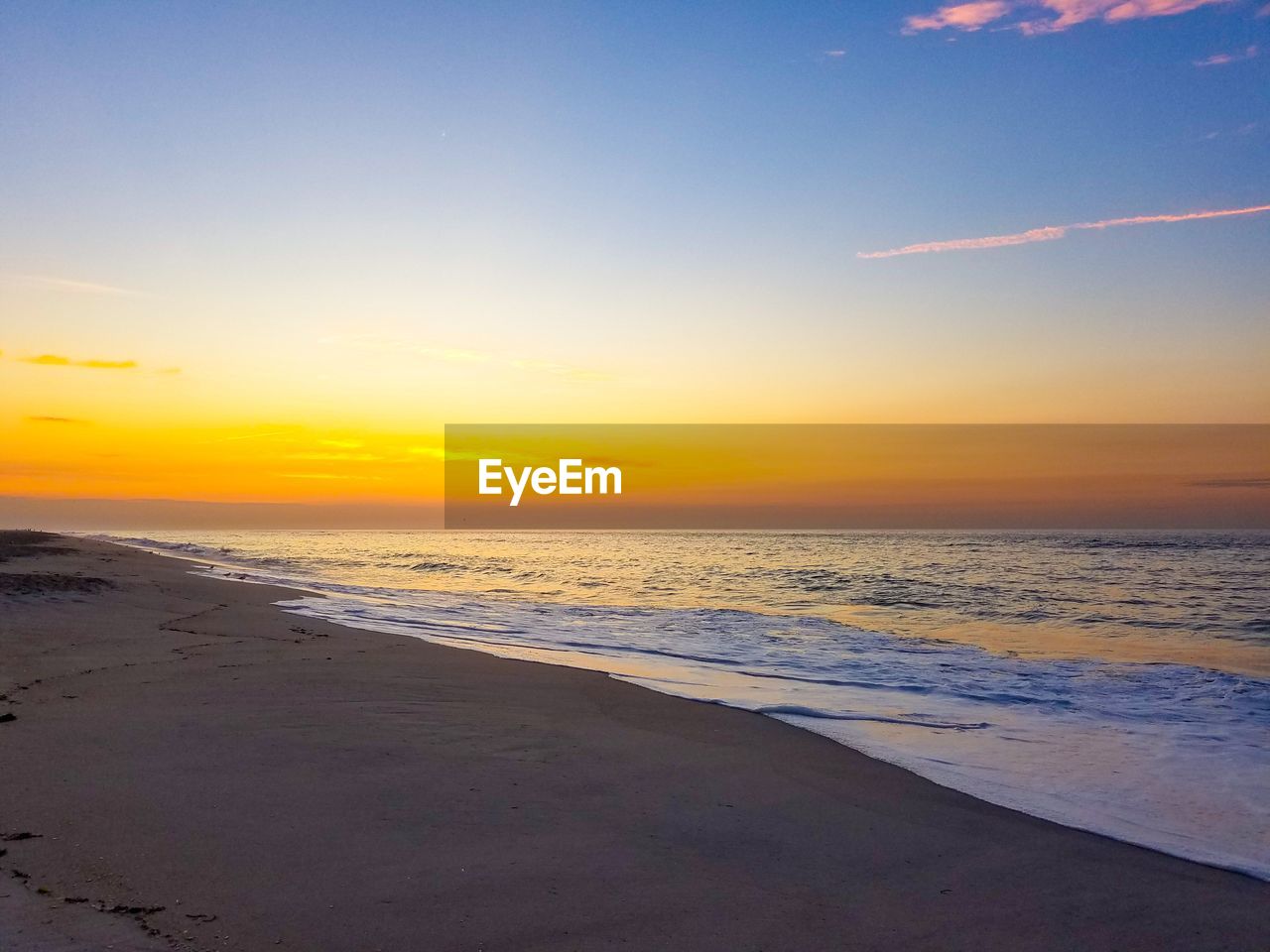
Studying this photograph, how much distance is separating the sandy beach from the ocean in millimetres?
1024

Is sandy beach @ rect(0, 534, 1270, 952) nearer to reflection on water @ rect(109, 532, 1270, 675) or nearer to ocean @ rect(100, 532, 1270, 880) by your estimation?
ocean @ rect(100, 532, 1270, 880)

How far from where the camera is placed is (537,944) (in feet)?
11.3

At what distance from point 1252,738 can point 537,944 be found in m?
8.31

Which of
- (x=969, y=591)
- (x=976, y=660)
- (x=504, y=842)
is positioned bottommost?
(x=969, y=591)

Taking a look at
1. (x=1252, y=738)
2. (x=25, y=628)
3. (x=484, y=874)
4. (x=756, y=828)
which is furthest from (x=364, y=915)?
(x=25, y=628)

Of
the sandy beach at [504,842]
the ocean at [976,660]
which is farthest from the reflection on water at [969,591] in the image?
the sandy beach at [504,842]

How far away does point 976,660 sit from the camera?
13.1 metres

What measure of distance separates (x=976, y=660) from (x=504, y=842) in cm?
1063

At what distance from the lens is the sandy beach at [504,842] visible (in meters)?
3.57

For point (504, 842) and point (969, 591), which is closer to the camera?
point (504, 842)

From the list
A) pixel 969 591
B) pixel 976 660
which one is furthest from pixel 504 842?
pixel 969 591

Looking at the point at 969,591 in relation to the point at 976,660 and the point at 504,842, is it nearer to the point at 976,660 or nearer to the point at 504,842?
the point at 976,660

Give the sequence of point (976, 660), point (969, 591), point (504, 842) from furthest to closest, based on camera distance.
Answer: point (969, 591) → point (976, 660) → point (504, 842)

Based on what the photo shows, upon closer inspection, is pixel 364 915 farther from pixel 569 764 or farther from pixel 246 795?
pixel 569 764
